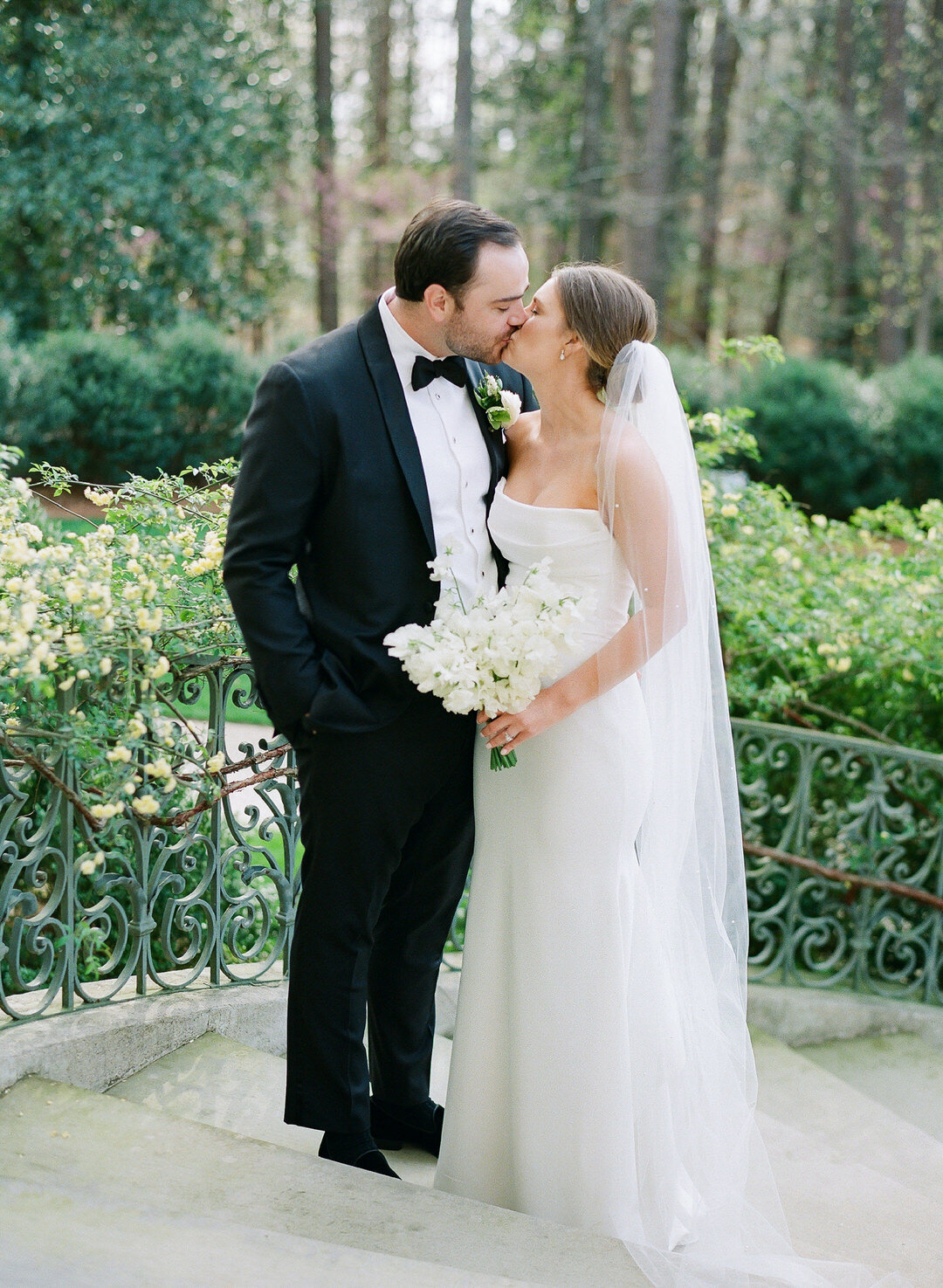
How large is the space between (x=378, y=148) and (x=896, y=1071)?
21380mm

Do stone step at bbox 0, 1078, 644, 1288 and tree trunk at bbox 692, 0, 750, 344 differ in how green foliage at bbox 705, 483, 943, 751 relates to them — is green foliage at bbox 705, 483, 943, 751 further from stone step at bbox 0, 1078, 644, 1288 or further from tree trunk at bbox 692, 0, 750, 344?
tree trunk at bbox 692, 0, 750, 344

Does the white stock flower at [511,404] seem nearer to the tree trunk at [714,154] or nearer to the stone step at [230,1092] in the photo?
the stone step at [230,1092]

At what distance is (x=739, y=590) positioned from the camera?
433 centimetres

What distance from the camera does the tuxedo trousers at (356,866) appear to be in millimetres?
2510

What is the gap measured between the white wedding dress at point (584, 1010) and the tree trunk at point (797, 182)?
72.9 ft

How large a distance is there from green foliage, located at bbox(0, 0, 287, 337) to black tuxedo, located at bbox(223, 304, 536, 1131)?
12.2 metres

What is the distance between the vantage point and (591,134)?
19.9 m

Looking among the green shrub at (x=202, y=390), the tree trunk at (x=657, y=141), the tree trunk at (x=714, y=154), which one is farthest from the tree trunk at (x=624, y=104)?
the green shrub at (x=202, y=390)

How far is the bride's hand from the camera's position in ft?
8.11

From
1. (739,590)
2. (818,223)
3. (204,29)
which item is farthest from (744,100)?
(739,590)

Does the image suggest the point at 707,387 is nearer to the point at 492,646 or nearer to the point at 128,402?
the point at 128,402

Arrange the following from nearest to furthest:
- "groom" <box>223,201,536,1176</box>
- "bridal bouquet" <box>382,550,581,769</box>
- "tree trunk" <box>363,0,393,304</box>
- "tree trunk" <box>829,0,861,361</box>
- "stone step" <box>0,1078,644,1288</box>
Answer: "stone step" <box>0,1078,644,1288</box>, "bridal bouquet" <box>382,550,581,769</box>, "groom" <box>223,201,536,1176</box>, "tree trunk" <box>829,0,861,361</box>, "tree trunk" <box>363,0,393,304</box>

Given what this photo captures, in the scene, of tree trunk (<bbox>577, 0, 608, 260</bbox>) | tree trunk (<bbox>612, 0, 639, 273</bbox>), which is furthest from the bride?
tree trunk (<bbox>612, 0, 639, 273</bbox>)

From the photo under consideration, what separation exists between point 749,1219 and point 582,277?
2.19 meters
